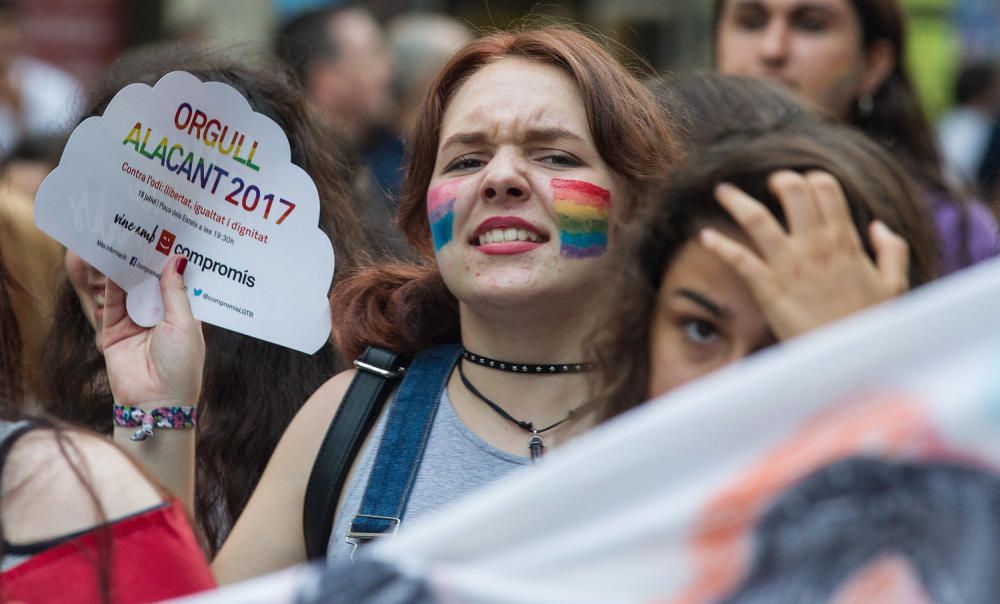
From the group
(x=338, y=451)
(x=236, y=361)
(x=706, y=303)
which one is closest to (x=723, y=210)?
(x=706, y=303)

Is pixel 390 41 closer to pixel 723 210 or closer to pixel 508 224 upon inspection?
pixel 508 224

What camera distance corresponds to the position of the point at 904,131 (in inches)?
161

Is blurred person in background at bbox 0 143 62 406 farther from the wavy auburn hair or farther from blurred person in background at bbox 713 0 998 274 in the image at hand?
blurred person in background at bbox 713 0 998 274

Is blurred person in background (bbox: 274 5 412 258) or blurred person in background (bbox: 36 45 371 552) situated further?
blurred person in background (bbox: 274 5 412 258)

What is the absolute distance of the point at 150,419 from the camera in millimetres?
2738

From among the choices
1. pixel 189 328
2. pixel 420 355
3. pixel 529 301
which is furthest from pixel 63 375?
Result: pixel 529 301

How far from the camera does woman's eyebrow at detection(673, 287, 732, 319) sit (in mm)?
1967

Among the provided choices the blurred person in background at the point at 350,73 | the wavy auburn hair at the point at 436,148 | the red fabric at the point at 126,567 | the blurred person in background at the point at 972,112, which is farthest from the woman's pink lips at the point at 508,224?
the blurred person in background at the point at 972,112

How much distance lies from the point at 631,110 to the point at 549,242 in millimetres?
289

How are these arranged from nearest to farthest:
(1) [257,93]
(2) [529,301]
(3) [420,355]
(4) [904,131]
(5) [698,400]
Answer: (5) [698,400]
(2) [529,301]
(3) [420,355]
(1) [257,93]
(4) [904,131]

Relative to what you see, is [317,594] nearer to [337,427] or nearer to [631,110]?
[337,427]

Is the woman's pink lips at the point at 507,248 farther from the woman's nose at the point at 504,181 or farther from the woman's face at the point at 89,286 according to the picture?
the woman's face at the point at 89,286

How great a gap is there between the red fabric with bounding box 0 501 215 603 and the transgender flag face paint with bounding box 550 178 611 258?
2.80 feet

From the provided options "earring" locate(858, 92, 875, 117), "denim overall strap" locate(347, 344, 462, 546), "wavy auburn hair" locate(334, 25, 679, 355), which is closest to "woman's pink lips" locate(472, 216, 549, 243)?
"wavy auburn hair" locate(334, 25, 679, 355)
